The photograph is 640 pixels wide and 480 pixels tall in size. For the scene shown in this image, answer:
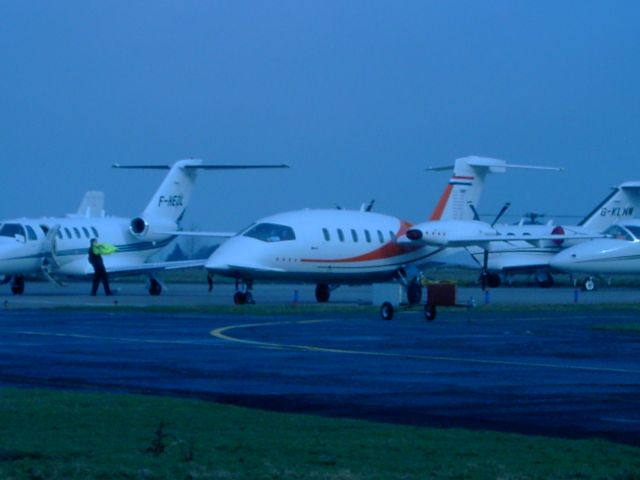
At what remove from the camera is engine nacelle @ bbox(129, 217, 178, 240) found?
50.9m

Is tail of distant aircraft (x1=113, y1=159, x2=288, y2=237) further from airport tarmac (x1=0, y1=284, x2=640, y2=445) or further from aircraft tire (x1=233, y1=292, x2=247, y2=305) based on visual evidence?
airport tarmac (x1=0, y1=284, x2=640, y2=445)

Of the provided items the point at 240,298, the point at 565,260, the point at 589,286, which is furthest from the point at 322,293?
the point at 589,286

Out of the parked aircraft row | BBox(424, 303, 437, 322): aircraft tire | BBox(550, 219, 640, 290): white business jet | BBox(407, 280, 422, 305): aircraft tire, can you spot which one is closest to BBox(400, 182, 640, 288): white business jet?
BBox(550, 219, 640, 290): white business jet

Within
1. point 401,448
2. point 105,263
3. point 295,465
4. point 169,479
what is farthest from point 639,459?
point 105,263

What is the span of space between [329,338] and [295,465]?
13.6 meters

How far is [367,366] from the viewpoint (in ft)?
58.3

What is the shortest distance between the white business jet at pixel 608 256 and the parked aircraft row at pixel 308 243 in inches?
1.7

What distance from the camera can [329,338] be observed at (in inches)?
916

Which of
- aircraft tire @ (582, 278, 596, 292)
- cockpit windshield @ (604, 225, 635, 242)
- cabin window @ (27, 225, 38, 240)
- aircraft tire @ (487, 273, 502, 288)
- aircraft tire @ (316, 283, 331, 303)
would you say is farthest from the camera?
aircraft tire @ (487, 273, 502, 288)

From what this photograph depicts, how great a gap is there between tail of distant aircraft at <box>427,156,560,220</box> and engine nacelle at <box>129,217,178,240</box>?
36.2 ft

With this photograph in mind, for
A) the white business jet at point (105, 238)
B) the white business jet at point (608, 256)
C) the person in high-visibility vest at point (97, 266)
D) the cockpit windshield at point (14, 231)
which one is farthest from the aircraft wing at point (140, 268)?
the white business jet at point (608, 256)

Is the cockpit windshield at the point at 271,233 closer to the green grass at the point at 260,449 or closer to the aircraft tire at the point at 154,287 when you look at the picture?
the aircraft tire at the point at 154,287

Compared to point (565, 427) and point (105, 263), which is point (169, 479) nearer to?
point (565, 427)

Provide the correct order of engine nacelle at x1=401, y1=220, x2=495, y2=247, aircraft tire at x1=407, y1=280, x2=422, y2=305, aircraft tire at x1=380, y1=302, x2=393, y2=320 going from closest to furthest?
aircraft tire at x1=380, y1=302, x2=393, y2=320
aircraft tire at x1=407, y1=280, x2=422, y2=305
engine nacelle at x1=401, y1=220, x2=495, y2=247
